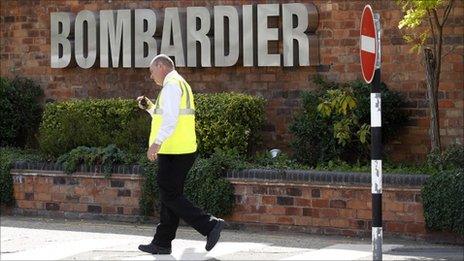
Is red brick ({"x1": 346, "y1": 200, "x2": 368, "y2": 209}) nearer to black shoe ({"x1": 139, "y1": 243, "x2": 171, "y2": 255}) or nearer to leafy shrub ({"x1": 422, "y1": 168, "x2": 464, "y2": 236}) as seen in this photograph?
leafy shrub ({"x1": 422, "y1": 168, "x2": 464, "y2": 236})

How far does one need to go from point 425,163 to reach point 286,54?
2582 mm

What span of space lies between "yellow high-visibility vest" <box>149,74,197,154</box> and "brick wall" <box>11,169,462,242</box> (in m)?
2.18

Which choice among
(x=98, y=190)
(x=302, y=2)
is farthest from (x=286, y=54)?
(x=98, y=190)

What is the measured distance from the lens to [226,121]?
13414 mm

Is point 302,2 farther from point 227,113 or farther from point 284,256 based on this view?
point 284,256

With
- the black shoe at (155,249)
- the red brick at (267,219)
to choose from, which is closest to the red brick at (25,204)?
the red brick at (267,219)

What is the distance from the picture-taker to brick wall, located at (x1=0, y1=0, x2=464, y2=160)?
1321 cm

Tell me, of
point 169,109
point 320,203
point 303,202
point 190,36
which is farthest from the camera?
point 190,36

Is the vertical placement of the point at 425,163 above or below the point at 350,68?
below

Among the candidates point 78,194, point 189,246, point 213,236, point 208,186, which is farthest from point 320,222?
point 78,194

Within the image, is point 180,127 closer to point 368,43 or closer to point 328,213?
point 368,43

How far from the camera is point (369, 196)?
1159cm

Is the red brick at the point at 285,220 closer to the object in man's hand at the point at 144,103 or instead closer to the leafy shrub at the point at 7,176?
the object in man's hand at the point at 144,103

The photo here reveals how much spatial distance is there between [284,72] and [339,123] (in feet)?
5.91
